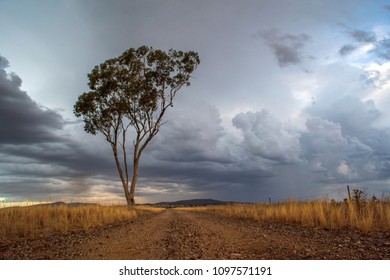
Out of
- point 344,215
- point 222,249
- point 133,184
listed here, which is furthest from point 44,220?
point 133,184

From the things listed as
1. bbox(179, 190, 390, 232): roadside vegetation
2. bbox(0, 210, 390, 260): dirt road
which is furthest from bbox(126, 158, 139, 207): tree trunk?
bbox(0, 210, 390, 260): dirt road

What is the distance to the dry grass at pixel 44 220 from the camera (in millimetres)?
9727

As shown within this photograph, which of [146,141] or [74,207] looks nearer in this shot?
[74,207]

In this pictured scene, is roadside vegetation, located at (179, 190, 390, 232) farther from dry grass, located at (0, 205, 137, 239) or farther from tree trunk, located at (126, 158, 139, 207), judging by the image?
tree trunk, located at (126, 158, 139, 207)

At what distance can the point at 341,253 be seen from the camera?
5.54 meters

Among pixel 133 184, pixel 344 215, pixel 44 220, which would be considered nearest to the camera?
Answer: pixel 344 215

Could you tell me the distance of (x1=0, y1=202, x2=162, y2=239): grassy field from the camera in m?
9.73

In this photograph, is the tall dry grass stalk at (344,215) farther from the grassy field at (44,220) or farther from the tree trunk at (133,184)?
the tree trunk at (133,184)

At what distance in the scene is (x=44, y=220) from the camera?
12031 mm

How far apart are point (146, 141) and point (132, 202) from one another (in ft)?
17.7

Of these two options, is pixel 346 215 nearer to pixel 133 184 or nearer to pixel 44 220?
pixel 44 220
